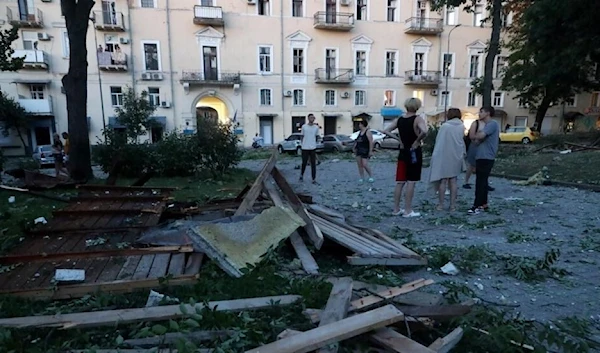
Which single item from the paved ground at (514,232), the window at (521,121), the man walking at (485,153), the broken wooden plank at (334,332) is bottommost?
the paved ground at (514,232)

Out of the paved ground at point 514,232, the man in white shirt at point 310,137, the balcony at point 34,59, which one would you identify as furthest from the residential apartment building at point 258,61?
the paved ground at point 514,232

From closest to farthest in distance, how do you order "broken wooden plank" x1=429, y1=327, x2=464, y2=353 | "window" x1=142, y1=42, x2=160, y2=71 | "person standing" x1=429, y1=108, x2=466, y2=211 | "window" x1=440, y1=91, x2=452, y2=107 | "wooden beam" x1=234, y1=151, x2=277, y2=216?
1. "broken wooden plank" x1=429, y1=327, x2=464, y2=353
2. "wooden beam" x1=234, y1=151, x2=277, y2=216
3. "person standing" x1=429, y1=108, x2=466, y2=211
4. "window" x1=142, y1=42, x2=160, y2=71
5. "window" x1=440, y1=91, x2=452, y2=107

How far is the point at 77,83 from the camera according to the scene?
35.2 ft

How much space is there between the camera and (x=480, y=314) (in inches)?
104

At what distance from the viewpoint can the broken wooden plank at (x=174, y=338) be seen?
2309 mm

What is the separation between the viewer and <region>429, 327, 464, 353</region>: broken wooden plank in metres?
2.23

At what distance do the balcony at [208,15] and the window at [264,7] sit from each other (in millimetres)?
3444

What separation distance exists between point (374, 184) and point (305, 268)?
6.56m

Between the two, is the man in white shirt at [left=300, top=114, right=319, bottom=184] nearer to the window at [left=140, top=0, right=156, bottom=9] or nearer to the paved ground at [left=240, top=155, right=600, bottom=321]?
the paved ground at [left=240, top=155, right=600, bottom=321]

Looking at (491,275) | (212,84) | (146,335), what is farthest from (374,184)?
(212,84)

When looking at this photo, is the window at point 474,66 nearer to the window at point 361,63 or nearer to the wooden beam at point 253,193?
the window at point 361,63

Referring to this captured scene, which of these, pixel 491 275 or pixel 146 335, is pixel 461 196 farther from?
pixel 146 335

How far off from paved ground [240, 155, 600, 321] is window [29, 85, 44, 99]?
3088 centimetres

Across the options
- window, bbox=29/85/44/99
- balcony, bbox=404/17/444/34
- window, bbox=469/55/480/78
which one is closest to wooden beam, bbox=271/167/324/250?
window, bbox=29/85/44/99
